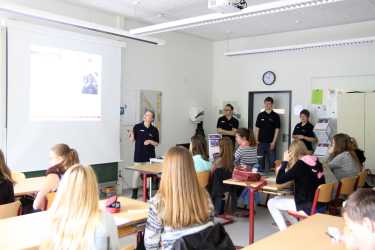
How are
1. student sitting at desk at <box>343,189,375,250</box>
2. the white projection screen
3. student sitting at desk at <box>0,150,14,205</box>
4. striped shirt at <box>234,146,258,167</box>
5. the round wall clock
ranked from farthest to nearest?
the round wall clock → the white projection screen → striped shirt at <box>234,146,258,167</box> → student sitting at desk at <box>0,150,14,205</box> → student sitting at desk at <box>343,189,375,250</box>

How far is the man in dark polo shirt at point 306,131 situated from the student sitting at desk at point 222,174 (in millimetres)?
3014

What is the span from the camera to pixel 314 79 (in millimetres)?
7766

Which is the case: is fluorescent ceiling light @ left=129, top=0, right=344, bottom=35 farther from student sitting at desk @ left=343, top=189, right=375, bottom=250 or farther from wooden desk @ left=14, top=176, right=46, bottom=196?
student sitting at desk @ left=343, top=189, right=375, bottom=250

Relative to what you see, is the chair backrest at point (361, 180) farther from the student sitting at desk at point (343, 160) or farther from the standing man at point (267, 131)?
the standing man at point (267, 131)

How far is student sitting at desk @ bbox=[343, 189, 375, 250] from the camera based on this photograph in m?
1.37

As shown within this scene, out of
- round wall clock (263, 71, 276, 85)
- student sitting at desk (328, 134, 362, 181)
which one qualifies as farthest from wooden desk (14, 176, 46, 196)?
round wall clock (263, 71, 276, 85)

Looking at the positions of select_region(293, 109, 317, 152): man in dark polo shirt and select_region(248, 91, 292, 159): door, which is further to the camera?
select_region(248, 91, 292, 159): door

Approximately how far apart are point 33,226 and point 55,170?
3.03ft

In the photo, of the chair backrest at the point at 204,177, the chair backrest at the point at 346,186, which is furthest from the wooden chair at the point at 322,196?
the chair backrest at the point at 204,177

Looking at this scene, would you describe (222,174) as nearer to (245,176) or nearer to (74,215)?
(245,176)

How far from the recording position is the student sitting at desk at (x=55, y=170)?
122 inches

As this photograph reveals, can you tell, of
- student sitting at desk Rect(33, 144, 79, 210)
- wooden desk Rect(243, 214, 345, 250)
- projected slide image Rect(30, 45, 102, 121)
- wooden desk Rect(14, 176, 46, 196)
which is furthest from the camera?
projected slide image Rect(30, 45, 102, 121)

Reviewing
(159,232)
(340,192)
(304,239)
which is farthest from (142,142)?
(304,239)

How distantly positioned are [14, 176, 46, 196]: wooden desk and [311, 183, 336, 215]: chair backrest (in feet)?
9.05
